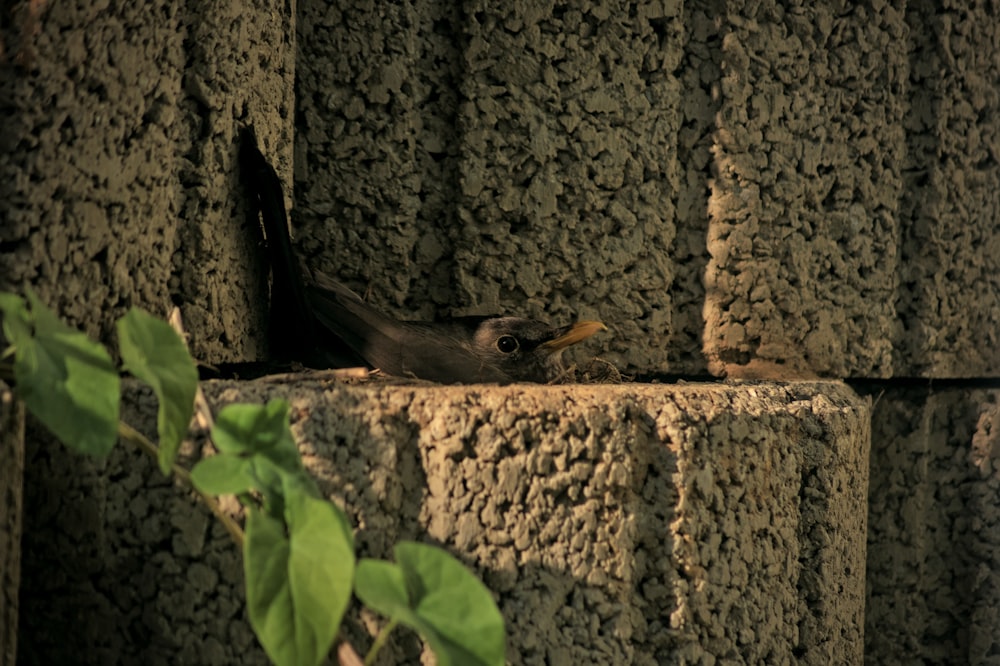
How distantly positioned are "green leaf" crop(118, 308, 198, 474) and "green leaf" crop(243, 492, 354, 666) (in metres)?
0.20

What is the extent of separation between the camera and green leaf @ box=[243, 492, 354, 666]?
5.12 ft

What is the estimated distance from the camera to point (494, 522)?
210 centimetres

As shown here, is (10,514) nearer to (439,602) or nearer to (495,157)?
(439,602)

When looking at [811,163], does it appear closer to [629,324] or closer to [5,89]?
[629,324]

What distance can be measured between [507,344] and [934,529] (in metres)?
1.77

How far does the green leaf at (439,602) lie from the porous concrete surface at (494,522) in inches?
17.8

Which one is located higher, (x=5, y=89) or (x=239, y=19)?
(x=239, y=19)

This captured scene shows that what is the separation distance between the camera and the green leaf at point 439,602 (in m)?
1.53

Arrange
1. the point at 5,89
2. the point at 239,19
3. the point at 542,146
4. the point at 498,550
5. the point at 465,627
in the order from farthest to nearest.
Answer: the point at 542,146 → the point at 239,19 → the point at 498,550 → the point at 5,89 → the point at 465,627

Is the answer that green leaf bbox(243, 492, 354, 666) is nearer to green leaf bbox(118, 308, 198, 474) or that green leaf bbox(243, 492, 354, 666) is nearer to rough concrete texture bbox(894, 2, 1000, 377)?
green leaf bbox(118, 308, 198, 474)

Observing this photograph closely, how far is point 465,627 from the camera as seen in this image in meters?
1.55

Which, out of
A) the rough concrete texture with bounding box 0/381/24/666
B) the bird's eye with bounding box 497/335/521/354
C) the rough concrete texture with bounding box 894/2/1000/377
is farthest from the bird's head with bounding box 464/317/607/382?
the rough concrete texture with bounding box 0/381/24/666

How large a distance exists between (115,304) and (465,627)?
1.15 meters

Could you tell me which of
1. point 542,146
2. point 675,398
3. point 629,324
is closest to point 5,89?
point 675,398
